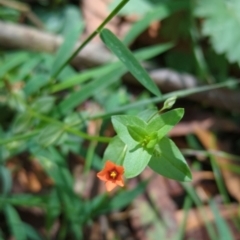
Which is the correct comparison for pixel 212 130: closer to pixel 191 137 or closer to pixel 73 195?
pixel 191 137

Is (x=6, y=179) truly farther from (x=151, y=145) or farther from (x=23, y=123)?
(x=151, y=145)

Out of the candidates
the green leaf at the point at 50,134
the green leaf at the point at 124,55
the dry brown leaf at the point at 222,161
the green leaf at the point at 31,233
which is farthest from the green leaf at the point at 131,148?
the dry brown leaf at the point at 222,161

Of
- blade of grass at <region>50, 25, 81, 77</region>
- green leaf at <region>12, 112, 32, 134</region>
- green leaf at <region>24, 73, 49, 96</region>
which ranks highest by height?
blade of grass at <region>50, 25, 81, 77</region>

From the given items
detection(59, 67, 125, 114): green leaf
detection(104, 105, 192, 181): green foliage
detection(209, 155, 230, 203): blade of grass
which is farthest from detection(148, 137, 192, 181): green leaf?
detection(209, 155, 230, 203): blade of grass

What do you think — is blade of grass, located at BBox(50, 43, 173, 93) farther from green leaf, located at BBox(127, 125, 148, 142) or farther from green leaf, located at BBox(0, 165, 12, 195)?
green leaf, located at BBox(127, 125, 148, 142)

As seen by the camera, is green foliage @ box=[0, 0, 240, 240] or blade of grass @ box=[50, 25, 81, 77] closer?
green foliage @ box=[0, 0, 240, 240]

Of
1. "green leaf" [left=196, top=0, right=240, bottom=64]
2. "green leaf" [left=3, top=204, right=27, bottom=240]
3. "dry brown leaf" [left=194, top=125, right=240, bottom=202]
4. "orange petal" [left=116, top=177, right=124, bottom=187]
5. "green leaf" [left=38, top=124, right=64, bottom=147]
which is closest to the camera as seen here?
"orange petal" [left=116, top=177, right=124, bottom=187]

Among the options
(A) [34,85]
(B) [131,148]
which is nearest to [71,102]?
(A) [34,85]

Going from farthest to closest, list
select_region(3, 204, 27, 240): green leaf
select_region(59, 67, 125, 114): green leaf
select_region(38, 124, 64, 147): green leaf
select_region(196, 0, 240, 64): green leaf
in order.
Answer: select_region(196, 0, 240, 64): green leaf, select_region(3, 204, 27, 240): green leaf, select_region(59, 67, 125, 114): green leaf, select_region(38, 124, 64, 147): green leaf
